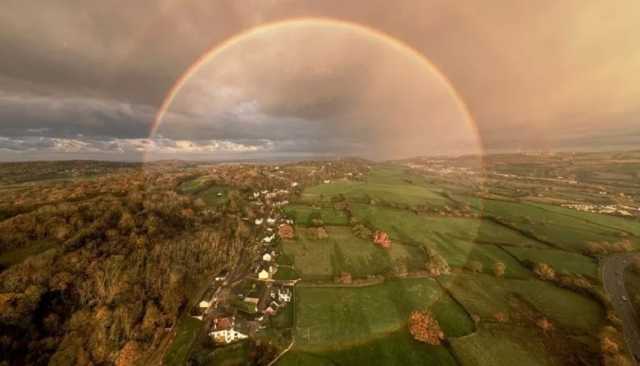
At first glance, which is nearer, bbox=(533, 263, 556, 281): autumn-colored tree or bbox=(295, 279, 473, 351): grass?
bbox=(295, 279, 473, 351): grass

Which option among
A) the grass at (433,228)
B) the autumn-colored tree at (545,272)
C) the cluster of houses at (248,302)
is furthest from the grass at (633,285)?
the cluster of houses at (248,302)

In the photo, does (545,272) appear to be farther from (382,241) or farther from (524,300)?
(382,241)

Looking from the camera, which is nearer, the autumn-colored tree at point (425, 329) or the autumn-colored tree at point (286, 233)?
the autumn-colored tree at point (425, 329)

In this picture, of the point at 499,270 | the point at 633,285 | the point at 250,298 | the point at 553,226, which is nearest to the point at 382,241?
the point at 499,270

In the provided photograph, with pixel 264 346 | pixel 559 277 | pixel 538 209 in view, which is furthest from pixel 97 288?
pixel 538 209

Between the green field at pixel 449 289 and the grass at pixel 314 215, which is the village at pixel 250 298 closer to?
the green field at pixel 449 289

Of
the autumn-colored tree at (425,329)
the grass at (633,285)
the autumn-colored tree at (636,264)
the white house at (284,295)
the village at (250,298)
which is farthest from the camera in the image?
the autumn-colored tree at (636,264)

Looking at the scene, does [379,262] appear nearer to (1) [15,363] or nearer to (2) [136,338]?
(2) [136,338]

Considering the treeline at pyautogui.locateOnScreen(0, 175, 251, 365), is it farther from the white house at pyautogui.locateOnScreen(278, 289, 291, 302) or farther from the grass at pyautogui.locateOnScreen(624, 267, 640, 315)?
the grass at pyautogui.locateOnScreen(624, 267, 640, 315)

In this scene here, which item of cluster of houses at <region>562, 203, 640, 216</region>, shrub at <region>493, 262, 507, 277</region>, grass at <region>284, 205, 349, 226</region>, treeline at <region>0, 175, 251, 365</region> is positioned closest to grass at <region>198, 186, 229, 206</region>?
grass at <region>284, 205, 349, 226</region>
